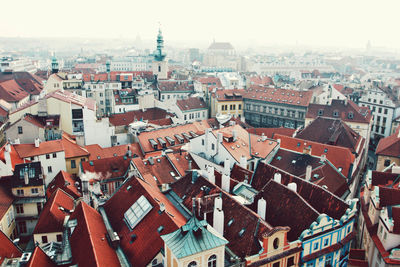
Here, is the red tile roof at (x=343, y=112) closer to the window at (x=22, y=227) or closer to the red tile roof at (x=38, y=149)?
the red tile roof at (x=38, y=149)

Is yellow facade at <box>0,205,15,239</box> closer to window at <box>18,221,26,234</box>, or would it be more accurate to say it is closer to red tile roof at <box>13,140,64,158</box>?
window at <box>18,221,26,234</box>

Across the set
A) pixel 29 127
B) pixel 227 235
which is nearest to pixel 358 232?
pixel 227 235

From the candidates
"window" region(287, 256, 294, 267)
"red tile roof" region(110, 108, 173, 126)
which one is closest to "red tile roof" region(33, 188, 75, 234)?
"window" region(287, 256, 294, 267)

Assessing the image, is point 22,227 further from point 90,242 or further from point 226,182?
point 226,182

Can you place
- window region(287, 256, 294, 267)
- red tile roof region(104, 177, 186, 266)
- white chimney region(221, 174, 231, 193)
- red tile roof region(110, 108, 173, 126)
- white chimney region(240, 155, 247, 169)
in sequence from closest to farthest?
red tile roof region(104, 177, 186, 266), window region(287, 256, 294, 267), white chimney region(221, 174, 231, 193), white chimney region(240, 155, 247, 169), red tile roof region(110, 108, 173, 126)

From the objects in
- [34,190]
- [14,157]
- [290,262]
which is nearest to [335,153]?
[290,262]

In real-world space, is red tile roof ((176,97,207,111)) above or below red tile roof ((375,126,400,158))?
above

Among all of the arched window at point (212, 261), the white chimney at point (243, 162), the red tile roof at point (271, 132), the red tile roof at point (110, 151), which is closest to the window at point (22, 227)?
the red tile roof at point (110, 151)
